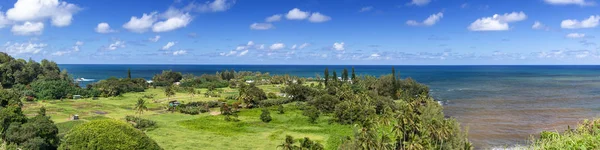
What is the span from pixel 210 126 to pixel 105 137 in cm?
3651

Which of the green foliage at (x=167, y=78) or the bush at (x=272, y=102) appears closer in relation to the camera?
the bush at (x=272, y=102)

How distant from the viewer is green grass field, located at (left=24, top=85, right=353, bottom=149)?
63.9m

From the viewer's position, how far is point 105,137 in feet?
138

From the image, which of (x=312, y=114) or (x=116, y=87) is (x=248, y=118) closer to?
(x=312, y=114)

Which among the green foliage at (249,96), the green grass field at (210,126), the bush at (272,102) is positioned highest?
the green foliage at (249,96)

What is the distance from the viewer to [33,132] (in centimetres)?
4997

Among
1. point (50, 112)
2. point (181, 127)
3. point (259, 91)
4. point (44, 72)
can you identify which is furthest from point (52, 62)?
point (181, 127)

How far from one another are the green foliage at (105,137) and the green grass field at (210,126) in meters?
15.5

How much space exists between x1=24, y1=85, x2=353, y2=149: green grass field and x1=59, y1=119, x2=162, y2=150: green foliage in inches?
612

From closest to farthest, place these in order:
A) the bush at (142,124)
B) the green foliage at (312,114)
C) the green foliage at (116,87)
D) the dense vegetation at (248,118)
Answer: the dense vegetation at (248,118) < the bush at (142,124) < the green foliage at (312,114) < the green foliage at (116,87)

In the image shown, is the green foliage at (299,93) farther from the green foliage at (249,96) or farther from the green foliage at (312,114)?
the green foliage at (312,114)

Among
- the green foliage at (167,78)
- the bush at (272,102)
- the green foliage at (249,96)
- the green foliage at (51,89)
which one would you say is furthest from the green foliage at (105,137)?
the green foliage at (167,78)

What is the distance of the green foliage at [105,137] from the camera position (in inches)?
1646

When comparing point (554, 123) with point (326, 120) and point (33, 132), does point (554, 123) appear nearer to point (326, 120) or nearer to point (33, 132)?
point (326, 120)
